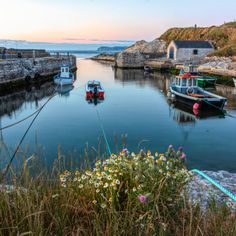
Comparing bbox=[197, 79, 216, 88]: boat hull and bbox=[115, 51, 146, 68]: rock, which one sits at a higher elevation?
bbox=[115, 51, 146, 68]: rock

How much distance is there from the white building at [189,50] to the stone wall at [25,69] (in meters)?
26.5

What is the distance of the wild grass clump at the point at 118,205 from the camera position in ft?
10.4

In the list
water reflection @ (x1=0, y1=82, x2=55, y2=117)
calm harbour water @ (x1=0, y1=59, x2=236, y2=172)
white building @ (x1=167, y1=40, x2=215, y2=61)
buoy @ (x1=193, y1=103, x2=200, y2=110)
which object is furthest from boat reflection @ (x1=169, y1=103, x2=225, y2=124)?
white building @ (x1=167, y1=40, x2=215, y2=61)

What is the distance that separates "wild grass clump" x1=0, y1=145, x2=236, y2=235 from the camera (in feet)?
10.4

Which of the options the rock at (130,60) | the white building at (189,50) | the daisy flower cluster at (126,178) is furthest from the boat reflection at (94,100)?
the rock at (130,60)

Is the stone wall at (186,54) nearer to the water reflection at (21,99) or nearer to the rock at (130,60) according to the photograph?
the rock at (130,60)

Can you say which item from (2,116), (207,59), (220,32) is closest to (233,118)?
(2,116)

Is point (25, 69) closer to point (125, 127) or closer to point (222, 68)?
point (125, 127)

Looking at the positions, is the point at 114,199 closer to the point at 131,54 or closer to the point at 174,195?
the point at 174,195

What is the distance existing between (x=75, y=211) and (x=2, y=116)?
18246 millimetres

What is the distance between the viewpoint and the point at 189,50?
196 ft

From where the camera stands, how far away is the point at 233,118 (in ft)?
64.7

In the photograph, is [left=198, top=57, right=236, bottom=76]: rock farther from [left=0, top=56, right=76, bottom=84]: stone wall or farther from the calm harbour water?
[left=0, top=56, right=76, bottom=84]: stone wall

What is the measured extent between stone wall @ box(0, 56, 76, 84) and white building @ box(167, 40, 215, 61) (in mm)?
26515
